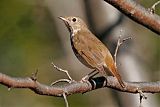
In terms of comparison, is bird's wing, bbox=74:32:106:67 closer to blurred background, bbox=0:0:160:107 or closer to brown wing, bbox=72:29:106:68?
brown wing, bbox=72:29:106:68

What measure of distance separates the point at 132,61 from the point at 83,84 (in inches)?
130

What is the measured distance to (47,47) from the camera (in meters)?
13.6

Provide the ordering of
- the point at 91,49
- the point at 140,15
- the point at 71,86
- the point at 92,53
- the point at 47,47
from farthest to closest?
the point at 47,47 → the point at 91,49 → the point at 92,53 → the point at 140,15 → the point at 71,86

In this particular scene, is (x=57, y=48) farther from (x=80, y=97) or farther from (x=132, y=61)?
(x=132, y=61)

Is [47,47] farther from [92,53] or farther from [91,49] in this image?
[92,53]

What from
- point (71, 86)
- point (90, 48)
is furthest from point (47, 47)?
point (71, 86)

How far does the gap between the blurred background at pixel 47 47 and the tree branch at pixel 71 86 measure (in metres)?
3.22

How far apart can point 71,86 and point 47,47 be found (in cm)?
903

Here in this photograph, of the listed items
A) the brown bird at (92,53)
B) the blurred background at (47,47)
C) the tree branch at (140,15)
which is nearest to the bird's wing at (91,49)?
the brown bird at (92,53)

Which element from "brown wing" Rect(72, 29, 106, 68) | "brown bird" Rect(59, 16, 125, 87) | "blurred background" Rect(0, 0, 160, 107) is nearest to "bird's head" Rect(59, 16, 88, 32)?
"brown bird" Rect(59, 16, 125, 87)

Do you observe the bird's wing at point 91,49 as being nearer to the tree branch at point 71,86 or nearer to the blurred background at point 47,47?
the tree branch at point 71,86

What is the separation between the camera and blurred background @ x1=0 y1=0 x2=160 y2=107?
10.0 m

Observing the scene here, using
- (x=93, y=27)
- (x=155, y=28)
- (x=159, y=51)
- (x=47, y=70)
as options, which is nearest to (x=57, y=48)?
(x=47, y=70)

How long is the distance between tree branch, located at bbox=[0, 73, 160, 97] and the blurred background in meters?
3.22
